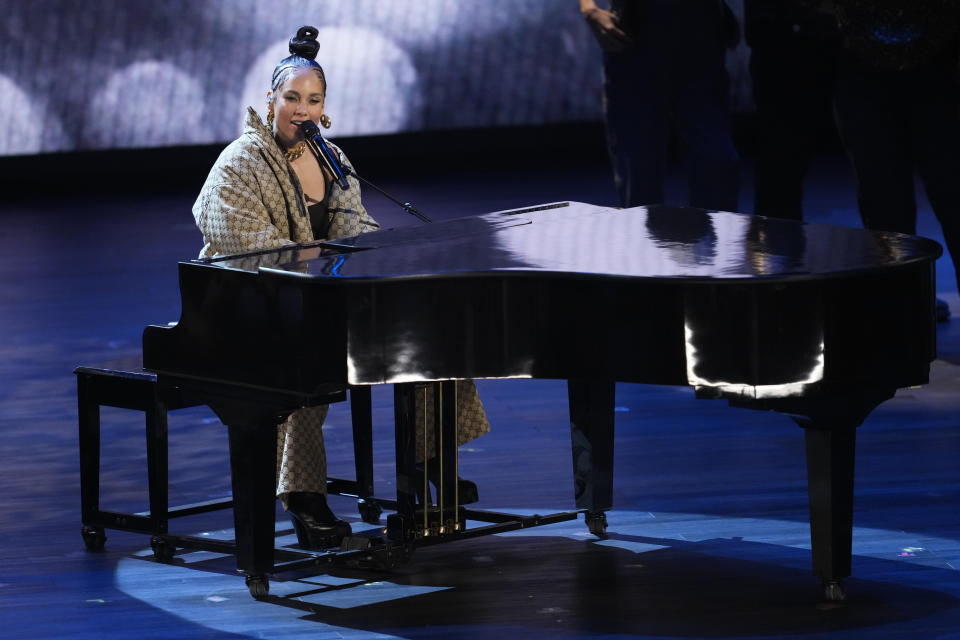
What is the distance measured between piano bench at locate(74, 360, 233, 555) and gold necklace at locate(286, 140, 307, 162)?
0.54 meters

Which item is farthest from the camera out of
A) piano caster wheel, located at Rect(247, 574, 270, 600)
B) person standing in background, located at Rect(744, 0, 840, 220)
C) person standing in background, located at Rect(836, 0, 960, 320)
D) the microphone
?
person standing in background, located at Rect(744, 0, 840, 220)

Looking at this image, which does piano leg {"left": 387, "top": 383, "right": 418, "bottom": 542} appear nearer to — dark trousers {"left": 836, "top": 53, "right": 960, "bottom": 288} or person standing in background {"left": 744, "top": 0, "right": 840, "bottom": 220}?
dark trousers {"left": 836, "top": 53, "right": 960, "bottom": 288}

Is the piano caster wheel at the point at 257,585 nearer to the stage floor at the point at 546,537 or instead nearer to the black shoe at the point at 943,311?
the stage floor at the point at 546,537

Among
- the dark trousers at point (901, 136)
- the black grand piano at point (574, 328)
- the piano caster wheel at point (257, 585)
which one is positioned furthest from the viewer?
the dark trousers at point (901, 136)

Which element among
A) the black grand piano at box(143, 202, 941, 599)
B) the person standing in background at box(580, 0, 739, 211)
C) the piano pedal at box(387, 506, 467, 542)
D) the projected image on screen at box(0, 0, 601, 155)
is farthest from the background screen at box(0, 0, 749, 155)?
the black grand piano at box(143, 202, 941, 599)

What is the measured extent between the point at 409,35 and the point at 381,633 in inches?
313

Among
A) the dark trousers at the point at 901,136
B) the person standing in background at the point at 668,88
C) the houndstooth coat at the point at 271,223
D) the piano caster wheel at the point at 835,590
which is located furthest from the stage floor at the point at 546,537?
the person standing in background at the point at 668,88

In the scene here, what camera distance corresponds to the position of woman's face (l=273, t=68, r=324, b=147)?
11.8 feet

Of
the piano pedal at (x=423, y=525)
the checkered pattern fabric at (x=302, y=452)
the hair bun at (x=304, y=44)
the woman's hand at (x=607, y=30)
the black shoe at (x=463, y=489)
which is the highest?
the woman's hand at (x=607, y=30)

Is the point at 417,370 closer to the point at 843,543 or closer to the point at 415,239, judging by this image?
the point at 415,239

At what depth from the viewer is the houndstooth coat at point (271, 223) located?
344 centimetres

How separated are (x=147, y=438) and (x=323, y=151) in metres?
0.70

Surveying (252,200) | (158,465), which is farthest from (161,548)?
(252,200)

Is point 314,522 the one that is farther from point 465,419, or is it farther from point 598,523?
point 598,523
